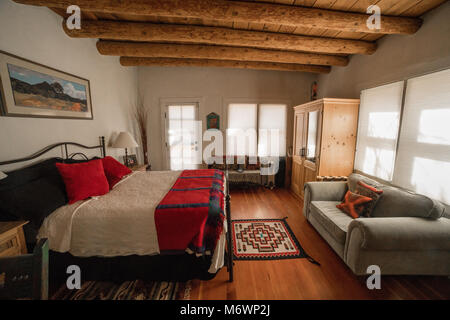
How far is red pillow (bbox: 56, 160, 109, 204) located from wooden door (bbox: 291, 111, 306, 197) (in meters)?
3.26

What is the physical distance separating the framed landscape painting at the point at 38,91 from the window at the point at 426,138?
13.7 ft

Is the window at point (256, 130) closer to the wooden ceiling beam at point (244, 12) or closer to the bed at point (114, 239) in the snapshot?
the wooden ceiling beam at point (244, 12)

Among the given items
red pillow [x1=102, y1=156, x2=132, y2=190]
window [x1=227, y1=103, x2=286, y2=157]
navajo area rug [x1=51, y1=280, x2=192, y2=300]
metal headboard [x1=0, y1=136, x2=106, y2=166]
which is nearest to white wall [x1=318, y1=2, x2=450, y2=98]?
window [x1=227, y1=103, x2=286, y2=157]

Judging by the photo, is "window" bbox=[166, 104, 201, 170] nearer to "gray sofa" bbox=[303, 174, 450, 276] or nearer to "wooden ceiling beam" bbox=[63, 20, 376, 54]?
"wooden ceiling beam" bbox=[63, 20, 376, 54]

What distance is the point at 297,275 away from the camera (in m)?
1.79

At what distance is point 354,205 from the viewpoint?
85.0 inches

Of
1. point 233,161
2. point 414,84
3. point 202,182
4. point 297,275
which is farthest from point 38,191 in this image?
point 414,84

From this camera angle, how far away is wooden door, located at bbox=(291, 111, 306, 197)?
354 cm

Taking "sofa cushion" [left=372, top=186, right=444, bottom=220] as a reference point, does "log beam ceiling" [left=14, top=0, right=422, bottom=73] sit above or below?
above

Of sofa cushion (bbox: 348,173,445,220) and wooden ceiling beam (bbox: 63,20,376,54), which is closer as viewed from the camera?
sofa cushion (bbox: 348,173,445,220)

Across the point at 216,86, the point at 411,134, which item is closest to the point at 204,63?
the point at 216,86

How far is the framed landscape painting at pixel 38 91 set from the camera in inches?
67.1

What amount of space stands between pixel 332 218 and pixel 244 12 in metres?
2.46
